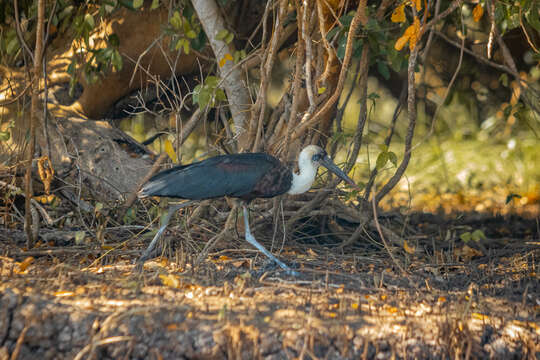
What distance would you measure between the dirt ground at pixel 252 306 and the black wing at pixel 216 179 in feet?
1.55

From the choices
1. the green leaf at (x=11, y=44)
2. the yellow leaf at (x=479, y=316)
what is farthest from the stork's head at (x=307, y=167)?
the green leaf at (x=11, y=44)

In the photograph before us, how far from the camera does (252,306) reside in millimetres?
3127

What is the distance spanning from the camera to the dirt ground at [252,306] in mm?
2766

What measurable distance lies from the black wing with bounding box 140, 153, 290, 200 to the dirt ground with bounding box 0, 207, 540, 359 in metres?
0.47

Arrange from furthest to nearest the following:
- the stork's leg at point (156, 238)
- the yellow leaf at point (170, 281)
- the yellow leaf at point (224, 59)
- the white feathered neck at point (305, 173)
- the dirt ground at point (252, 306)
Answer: the yellow leaf at point (224, 59), the white feathered neck at point (305, 173), the stork's leg at point (156, 238), the yellow leaf at point (170, 281), the dirt ground at point (252, 306)

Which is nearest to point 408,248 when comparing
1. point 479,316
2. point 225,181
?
point 479,316

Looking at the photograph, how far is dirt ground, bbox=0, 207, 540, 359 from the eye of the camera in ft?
9.07

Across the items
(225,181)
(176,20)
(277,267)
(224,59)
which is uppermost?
(176,20)

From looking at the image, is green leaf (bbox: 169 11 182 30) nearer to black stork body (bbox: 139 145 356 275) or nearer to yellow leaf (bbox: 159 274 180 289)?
black stork body (bbox: 139 145 356 275)

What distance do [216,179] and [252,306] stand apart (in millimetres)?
1084

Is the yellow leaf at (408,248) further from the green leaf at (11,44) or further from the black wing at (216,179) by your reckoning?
the green leaf at (11,44)

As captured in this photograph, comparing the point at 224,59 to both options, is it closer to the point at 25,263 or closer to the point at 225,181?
the point at 225,181

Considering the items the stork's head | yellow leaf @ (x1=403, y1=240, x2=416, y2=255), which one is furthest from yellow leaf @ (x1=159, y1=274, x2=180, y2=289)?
yellow leaf @ (x1=403, y1=240, x2=416, y2=255)

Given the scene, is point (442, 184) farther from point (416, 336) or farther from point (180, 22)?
point (416, 336)
